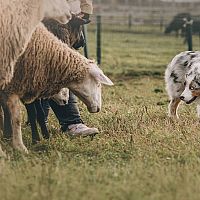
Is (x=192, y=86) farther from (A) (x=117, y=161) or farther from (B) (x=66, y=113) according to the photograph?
(A) (x=117, y=161)

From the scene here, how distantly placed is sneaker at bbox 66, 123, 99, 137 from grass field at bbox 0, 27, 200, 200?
101 millimetres

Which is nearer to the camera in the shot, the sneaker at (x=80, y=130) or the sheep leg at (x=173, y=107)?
the sneaker at (x=80, y=130)

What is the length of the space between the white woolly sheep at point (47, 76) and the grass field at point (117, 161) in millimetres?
415

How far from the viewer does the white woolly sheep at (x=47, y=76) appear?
19.1 ft

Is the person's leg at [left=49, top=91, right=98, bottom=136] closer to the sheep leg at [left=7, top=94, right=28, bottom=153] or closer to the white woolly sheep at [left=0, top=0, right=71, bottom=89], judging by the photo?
the sheep leg at [left=7, top=94, right=28, bottom=153]

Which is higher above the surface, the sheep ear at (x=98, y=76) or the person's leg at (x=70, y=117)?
the sheep ear at (x=98, y=76)

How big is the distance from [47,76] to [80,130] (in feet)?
2.81

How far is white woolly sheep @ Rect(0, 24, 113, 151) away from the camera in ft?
19.1

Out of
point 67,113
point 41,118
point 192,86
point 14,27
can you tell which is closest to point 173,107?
point 192,86

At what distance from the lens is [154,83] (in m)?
12.4

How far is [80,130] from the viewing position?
21.5ft

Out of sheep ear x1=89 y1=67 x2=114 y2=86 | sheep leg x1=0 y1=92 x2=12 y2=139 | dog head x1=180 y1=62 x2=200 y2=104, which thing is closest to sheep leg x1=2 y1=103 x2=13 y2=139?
sheep leg x1=0 y1=92 x2=12 y2=139

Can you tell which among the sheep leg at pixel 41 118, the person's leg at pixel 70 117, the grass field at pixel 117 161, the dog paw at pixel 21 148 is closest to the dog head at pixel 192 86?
the grass field at pixel 117 161

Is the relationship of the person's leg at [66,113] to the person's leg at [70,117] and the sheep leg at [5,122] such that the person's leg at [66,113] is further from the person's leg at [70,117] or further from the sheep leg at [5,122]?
the sheep leg at [5,122]
